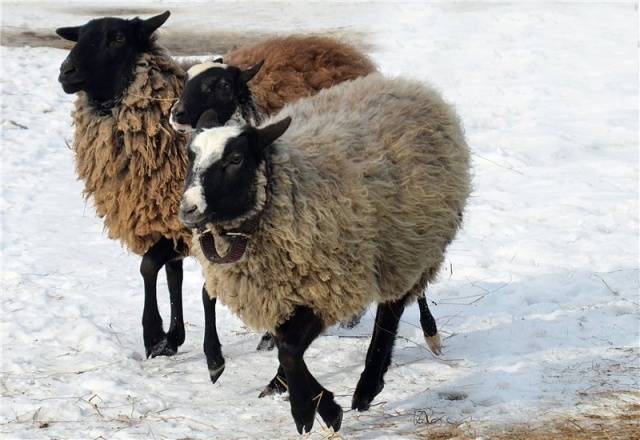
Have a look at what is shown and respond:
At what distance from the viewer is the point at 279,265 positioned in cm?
486

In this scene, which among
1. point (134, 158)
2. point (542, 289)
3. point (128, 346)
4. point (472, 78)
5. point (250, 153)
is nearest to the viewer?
point (250, 153)

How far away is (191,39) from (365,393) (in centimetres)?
1177

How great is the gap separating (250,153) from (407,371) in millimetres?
2177

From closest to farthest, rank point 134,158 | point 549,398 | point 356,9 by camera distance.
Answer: point 549,398, point 134,158, point 356,9

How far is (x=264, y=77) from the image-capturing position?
7004 millimetres

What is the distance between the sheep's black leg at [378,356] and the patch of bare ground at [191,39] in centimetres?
992

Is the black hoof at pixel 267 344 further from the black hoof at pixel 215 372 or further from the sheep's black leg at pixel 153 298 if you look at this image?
the black hoof at pixel 215 372

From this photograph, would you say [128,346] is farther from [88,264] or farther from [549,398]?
[549,398]

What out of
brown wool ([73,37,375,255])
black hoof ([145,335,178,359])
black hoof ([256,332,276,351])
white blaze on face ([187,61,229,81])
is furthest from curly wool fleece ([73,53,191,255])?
black hoof ([256,332,276,351])

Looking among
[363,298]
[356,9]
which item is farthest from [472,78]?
[363,298]

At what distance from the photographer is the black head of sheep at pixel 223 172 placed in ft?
14.9

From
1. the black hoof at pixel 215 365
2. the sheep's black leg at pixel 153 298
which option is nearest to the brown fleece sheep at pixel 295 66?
the sheep's black leg at pixel 153 298

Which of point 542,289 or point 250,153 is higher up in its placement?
point 250,153

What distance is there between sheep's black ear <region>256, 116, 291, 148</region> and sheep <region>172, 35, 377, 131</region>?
54.3 inches
